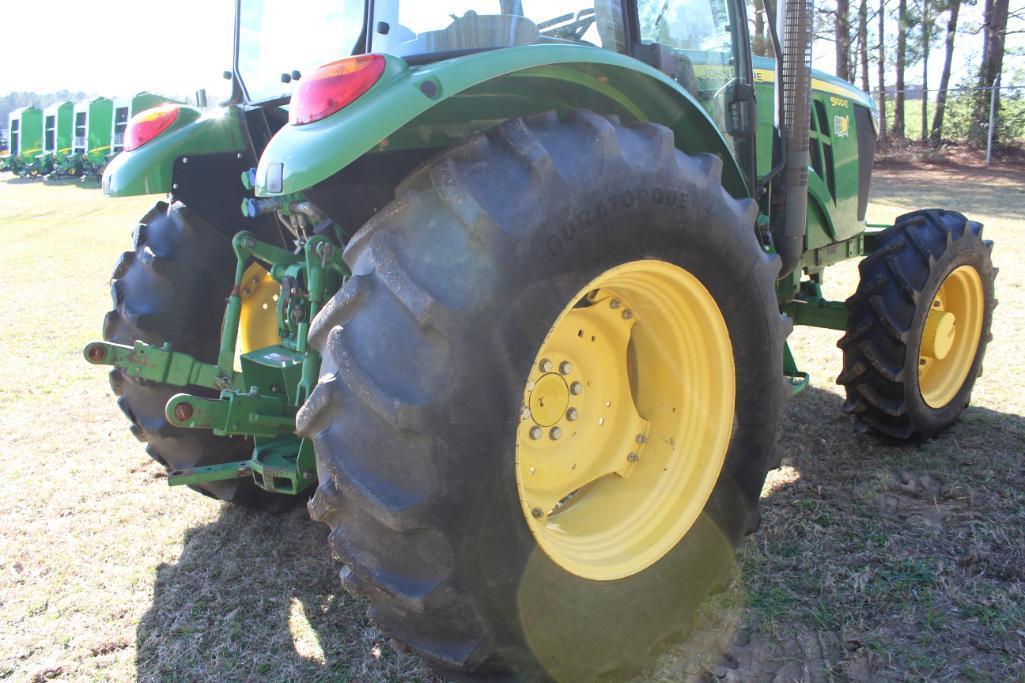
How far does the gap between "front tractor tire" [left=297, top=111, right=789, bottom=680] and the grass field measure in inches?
14.3

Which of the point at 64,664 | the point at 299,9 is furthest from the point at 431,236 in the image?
the point at 64,664

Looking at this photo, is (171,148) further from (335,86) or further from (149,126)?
(335,86)

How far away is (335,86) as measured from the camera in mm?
1721

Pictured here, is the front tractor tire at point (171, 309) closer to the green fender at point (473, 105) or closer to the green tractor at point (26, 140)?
the green fender at point (473, 105)

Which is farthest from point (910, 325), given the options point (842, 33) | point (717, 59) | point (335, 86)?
point (842, 33)

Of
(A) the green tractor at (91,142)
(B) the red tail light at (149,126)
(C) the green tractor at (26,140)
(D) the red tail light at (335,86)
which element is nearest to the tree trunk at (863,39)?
(B) the red tail light at (149,126)

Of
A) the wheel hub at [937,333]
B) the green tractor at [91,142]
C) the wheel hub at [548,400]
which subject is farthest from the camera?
the green tractor at [91,142]

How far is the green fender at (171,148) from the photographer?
2.56 meters

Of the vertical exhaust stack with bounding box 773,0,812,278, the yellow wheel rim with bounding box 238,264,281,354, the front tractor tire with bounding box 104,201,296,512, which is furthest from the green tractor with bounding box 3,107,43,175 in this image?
the vertical exhaust stack with bounding box 773,0,812,278

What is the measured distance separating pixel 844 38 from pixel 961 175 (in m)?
4.06

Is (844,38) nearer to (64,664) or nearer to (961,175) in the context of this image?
(961,175)

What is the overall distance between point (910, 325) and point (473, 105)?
2.27m

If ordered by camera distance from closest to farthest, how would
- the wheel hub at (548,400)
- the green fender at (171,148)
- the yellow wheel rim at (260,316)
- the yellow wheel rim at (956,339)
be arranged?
the wheel hub at (548,400) → the green fender at (171,148) → the yellow wheel rim at (260,316) → the yellow wheel rim at (956,339)

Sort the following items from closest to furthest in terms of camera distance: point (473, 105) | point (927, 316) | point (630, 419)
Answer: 1. point (473, 105)
2. point (630, 419)
3. point (927, 316)
